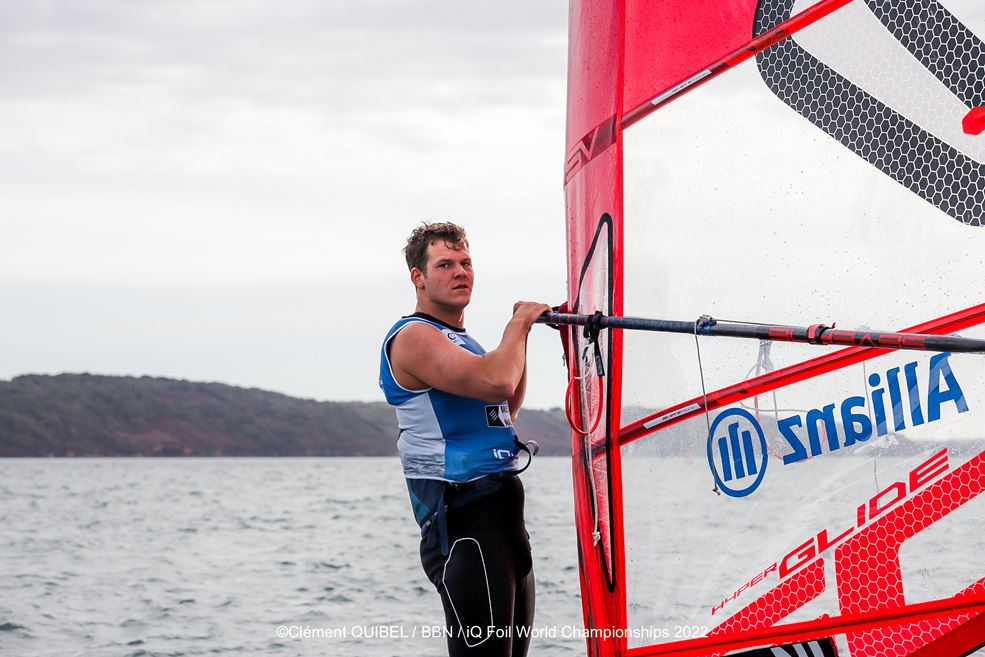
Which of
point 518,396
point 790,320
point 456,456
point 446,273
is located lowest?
point 456,456

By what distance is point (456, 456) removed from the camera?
311cm

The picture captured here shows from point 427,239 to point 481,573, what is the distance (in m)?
0.92

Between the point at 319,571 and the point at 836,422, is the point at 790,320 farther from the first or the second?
the point at 319,571

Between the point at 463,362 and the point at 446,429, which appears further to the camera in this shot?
the point at 446,429

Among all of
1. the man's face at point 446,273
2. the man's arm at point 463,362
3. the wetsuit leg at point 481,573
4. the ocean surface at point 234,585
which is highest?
the man's face at point 446,273

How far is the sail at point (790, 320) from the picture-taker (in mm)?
2588

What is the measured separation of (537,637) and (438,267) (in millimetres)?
4861

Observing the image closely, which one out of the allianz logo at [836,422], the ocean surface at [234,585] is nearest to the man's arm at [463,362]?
the allianz logo at [836,422]

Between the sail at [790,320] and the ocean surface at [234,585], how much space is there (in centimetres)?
410

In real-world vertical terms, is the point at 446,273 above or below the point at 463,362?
above

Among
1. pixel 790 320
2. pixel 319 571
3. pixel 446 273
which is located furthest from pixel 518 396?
pixel 319 571

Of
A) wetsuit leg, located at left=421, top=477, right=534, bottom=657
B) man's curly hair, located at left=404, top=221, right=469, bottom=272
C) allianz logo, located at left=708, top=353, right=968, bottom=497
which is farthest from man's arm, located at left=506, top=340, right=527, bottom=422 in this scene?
allianz logo, located at left=708, top=353, right=968, bottom=497

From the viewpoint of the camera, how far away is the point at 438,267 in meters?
3.13

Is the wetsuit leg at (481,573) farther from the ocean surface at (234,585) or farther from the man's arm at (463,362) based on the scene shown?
the ocean surface at (234,585)
